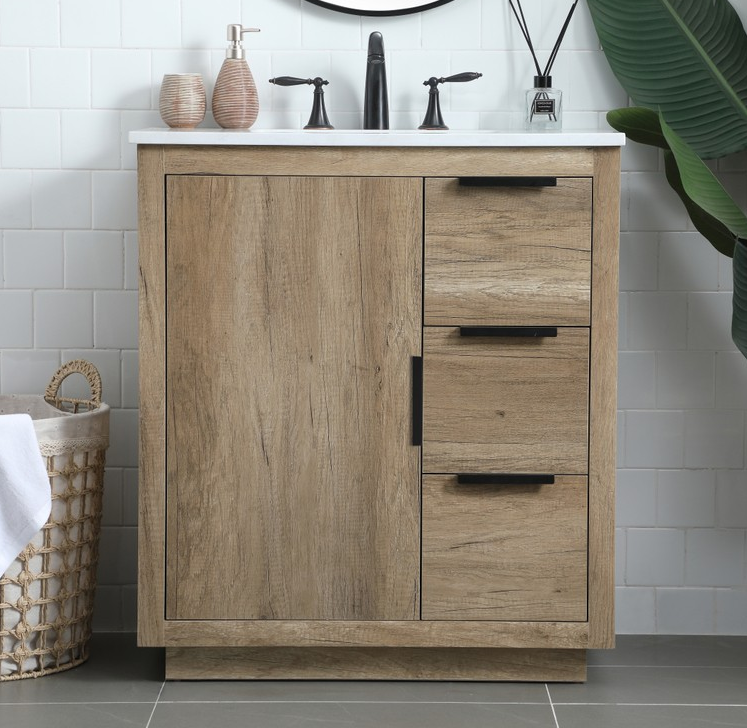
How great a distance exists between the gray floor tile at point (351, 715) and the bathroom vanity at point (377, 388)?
0.12 meters

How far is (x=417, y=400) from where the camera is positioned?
1777 millimetres

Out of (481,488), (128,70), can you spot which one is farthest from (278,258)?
(128,70)

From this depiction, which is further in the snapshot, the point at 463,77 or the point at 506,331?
the point at 463,77

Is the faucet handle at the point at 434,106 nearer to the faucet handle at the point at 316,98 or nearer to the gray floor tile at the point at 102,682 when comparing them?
the faucet handle at the point at 316,98

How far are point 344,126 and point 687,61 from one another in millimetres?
770

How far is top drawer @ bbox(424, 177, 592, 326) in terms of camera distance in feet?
5.75

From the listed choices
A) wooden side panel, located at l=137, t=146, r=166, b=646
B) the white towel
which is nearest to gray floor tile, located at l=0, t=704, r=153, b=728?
wooden side panel, located at l=137, t=146, r=166, b=646

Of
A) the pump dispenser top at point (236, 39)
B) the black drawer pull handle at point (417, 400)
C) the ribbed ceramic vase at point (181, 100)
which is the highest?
the pump dispenser top at point (236, 39)

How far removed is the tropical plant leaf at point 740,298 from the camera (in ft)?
6.37

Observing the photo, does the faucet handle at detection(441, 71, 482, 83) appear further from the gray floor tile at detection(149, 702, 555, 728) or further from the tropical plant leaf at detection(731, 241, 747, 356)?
A: the gray floor tile at detection(149, 702, 555, 728)

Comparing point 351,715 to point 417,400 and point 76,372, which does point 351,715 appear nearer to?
point 417,400

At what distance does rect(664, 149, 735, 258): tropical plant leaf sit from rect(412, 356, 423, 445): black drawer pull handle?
2.52 feet

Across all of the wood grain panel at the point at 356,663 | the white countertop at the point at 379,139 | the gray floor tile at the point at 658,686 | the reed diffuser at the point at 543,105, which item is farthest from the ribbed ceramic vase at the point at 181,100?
the gray floor tile at the point at 658,686

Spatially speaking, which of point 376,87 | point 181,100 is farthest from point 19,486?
point 376,87
